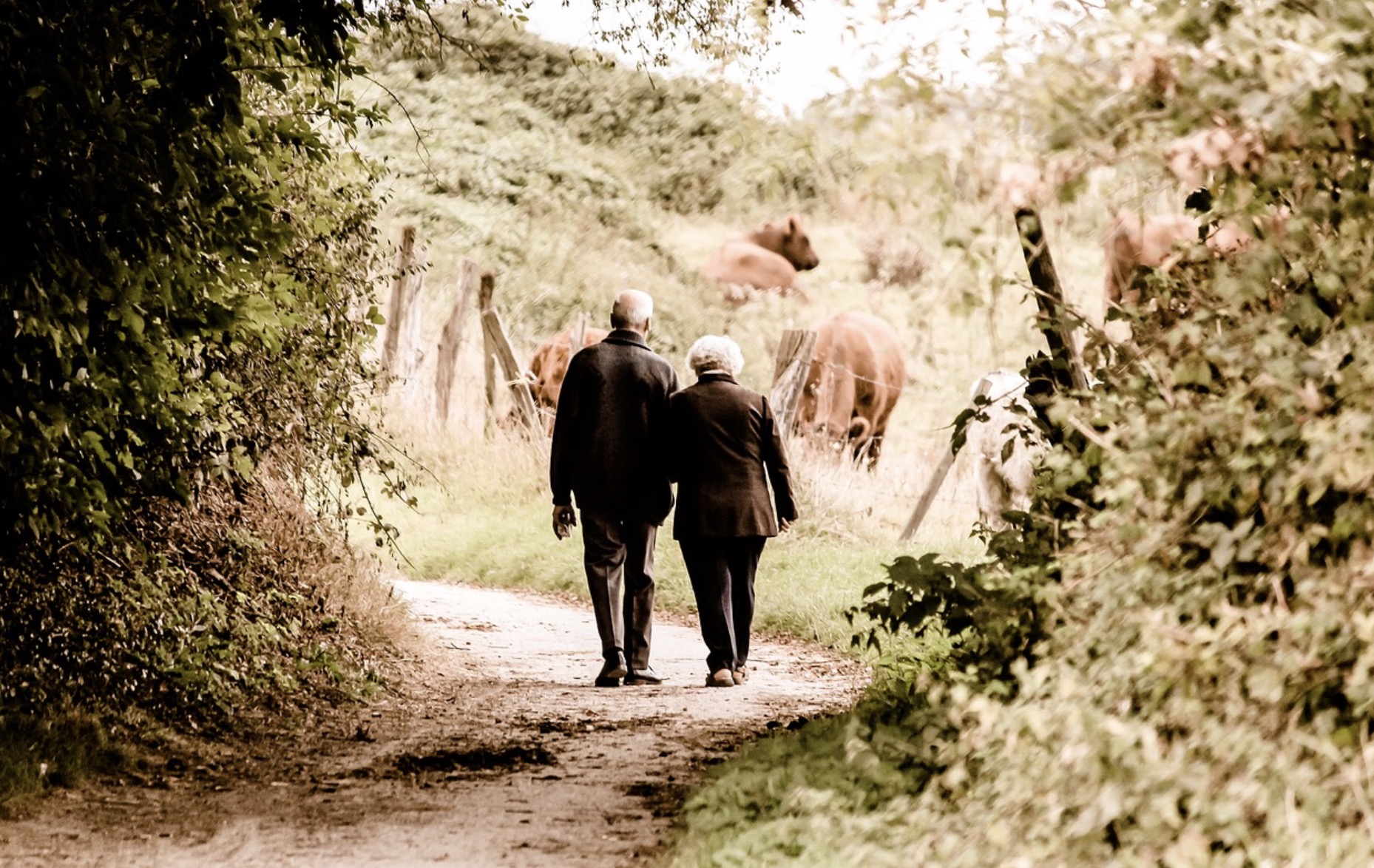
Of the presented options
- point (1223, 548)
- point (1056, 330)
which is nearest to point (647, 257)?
point (1056, 330)

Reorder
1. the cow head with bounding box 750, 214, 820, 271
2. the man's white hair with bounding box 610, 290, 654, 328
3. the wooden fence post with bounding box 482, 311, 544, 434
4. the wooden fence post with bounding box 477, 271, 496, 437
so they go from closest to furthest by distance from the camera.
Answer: the man's white hair with bounding box 610, 290, 654, 328
the wooden fence post with bounding box 482, 311, 544, 434
the wooden fence post with bounding box 477, 271, 496, 437
the cow head with bounding box 750, 214, 820, 271

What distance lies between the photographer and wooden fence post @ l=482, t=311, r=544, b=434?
15.5 meters

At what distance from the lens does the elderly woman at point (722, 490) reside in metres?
8.29

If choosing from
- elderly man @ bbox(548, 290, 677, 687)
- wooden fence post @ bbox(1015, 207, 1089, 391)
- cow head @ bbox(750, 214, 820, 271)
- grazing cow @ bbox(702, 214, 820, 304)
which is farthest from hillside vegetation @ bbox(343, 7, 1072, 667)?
elderly man @ bbox(548, 290, 677, 687)

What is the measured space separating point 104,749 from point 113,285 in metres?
2.10

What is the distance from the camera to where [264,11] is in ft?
16.6

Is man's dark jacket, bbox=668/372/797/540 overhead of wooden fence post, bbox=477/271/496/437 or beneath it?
beneath

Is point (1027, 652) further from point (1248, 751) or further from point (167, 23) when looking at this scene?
point (167, 23)

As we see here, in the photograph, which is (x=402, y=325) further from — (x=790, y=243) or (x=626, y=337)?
(x=790, y=243)

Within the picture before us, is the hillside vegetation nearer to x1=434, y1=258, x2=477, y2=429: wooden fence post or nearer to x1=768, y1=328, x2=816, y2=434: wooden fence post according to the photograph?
x1=434, y1=258, x2=477, y2=429: wooden fence post

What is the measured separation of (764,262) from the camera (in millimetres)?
31438

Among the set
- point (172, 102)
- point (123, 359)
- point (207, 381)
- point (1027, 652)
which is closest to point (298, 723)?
point (207, 381)

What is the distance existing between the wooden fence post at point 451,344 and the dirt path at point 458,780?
8461 millimetres

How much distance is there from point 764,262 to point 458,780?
2596 centimetres
